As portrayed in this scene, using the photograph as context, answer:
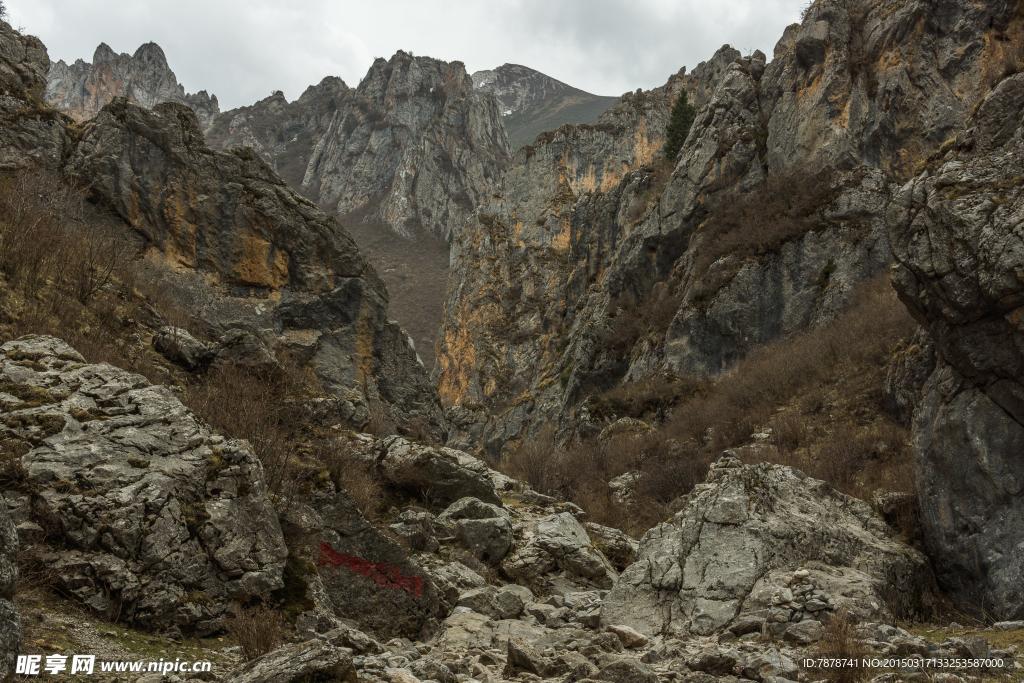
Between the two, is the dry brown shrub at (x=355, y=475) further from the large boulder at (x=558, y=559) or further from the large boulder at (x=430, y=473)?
the large boulder at (x=558, y=559)

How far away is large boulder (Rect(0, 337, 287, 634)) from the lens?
193 inches

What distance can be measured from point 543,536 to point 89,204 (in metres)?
20.5

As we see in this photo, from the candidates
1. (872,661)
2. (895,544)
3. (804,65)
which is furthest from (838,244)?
(872,661)

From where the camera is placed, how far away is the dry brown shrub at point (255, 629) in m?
4.73

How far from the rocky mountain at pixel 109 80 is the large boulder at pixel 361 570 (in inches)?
5858

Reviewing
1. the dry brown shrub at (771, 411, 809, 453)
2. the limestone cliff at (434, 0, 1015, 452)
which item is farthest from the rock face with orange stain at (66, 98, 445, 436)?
the dry brown shrub at (771, 411, 809, 453)

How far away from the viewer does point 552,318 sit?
48.2m

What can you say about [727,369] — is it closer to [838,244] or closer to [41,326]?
[838,244]

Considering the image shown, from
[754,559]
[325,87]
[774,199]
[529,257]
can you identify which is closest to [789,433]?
[754,559]

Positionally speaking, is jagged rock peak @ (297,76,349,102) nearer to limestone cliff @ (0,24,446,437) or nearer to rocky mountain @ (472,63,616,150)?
rocky mountain @ (472,63,616,150)

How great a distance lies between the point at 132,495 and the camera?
17.5 ft

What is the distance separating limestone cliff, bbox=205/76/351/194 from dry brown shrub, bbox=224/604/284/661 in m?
123

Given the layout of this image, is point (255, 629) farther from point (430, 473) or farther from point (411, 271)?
point (411, 271)

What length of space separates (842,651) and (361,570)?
201 inches
